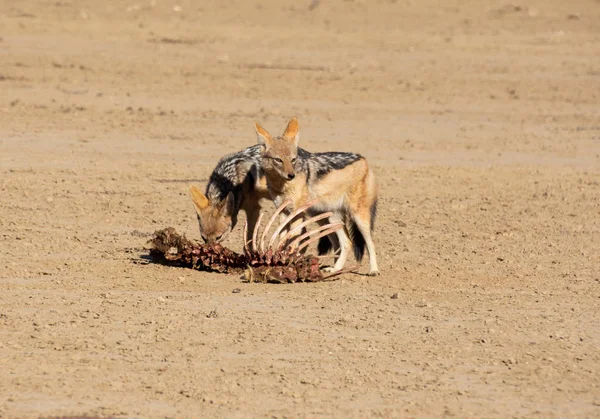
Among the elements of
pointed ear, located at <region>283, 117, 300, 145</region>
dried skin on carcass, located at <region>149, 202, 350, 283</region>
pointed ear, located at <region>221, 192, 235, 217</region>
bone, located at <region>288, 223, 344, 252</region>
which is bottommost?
dried skin on carcass, located at <region>149, 202, 350, 283</region>

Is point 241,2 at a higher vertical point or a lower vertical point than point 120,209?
higher

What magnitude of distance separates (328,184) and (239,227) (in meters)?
1.67

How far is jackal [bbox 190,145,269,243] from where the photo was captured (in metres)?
10.2

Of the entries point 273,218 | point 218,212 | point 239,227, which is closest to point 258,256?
point 273,218

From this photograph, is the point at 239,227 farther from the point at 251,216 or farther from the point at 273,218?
the point at 273,218

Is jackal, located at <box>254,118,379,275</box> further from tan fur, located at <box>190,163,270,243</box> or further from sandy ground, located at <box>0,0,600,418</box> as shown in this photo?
sandy ground, located at <box>0,0,600,418</box>

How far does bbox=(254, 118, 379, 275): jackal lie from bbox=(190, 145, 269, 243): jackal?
260 mm

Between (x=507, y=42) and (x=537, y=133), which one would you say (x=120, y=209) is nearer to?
(x=537, y=133)

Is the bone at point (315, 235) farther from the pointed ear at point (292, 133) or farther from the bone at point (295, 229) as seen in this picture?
the pointed ear at point (292, 133)

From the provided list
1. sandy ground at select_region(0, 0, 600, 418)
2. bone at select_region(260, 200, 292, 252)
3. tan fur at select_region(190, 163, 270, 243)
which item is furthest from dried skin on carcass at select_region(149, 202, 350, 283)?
tan fur at select_region(190, 163, 270, 243)

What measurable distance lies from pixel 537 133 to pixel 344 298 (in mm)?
8968

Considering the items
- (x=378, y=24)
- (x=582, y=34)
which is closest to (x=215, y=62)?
(x=378, y=24)

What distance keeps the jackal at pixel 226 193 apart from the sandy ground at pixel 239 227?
0.59 meters

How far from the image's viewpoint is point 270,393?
7043 mm
